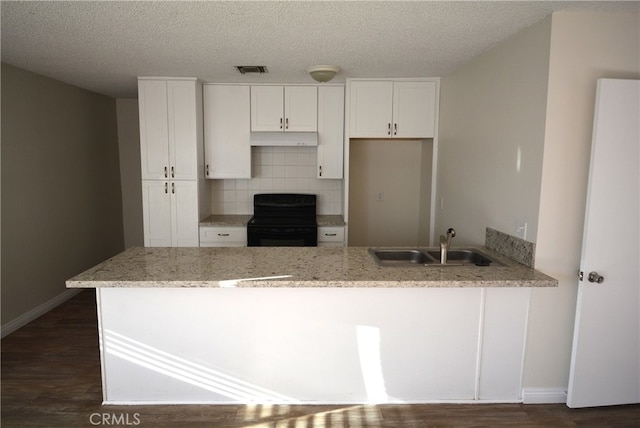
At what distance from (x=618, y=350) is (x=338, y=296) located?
1.66 meters

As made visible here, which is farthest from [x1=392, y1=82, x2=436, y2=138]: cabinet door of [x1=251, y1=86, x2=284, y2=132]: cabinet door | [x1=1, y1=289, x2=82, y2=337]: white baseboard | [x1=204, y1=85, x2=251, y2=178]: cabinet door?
[x1=1, y1=289, x2=82, y2=337]: white baseboard

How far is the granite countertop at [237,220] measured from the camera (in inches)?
156

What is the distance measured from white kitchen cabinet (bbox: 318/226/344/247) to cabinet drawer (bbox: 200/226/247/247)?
0.78m

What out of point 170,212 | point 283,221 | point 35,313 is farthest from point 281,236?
point 35,313

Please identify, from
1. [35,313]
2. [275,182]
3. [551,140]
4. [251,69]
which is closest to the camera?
[551,140]

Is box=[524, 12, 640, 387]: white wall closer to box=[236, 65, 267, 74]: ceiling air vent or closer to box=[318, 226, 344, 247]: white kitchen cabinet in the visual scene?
box=[318, 226, 344, 247]: white kitchen cabinet

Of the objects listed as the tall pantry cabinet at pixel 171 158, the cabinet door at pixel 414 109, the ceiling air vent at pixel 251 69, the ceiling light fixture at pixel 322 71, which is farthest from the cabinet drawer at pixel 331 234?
the ceiling air vent at pixel 251 69

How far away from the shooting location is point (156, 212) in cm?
390

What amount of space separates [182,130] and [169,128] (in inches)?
4.9

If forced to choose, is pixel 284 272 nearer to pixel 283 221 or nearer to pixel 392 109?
pixel 283 221

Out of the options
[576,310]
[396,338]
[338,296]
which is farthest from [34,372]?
[576,310]

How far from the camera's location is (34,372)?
2717 mm

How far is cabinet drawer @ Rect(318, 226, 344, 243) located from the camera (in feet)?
13.1

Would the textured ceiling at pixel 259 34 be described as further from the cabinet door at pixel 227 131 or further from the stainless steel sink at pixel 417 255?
the stainless steel sink at pixel 417 255
